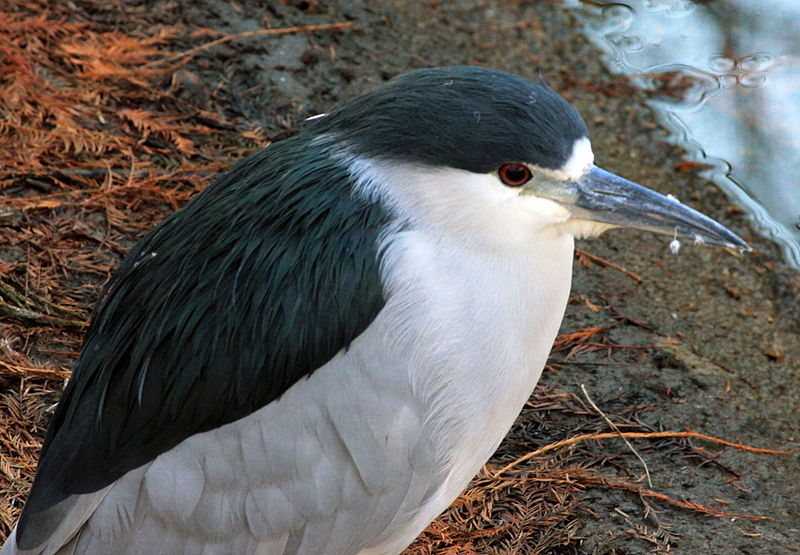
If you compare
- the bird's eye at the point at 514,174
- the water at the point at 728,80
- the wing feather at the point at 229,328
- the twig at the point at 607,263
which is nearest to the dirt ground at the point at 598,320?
the twig at the point at 607,263

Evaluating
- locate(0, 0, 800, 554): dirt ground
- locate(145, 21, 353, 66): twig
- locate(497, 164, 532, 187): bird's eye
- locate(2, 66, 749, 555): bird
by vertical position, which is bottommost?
locate(0, 0, 800, 554): dirt ground

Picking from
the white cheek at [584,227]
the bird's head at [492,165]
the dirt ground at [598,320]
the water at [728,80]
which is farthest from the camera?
the water at [728,80]

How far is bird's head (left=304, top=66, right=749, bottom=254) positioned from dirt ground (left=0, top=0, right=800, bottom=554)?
1.21m

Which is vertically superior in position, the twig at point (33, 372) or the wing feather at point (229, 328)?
the wing feather at point (229, 328)

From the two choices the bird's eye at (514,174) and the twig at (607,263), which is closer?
the bird's eye at (514,174)

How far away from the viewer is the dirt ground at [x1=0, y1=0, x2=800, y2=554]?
322cm

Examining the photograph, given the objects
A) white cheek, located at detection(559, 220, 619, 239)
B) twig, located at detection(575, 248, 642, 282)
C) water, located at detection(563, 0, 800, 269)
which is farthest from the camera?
water, located at detection(563, 0, 800, 269)

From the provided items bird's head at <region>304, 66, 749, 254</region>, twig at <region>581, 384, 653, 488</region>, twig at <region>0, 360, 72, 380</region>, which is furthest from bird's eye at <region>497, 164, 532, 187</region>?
twig at <region>0, 360, 72, 380</region>

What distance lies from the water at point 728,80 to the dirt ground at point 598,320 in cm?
18

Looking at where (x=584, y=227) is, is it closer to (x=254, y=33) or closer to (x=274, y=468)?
(x=274, y=468)

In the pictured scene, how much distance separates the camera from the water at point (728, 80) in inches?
200

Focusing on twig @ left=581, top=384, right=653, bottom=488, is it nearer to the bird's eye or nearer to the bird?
the bird

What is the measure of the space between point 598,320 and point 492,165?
1854 mm

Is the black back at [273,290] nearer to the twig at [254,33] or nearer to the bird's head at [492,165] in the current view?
the bird's head at [492,165]
